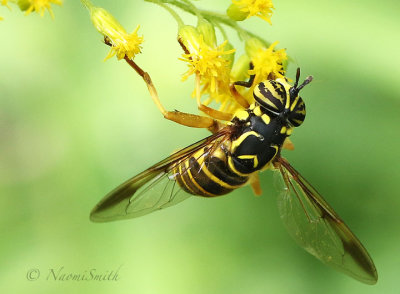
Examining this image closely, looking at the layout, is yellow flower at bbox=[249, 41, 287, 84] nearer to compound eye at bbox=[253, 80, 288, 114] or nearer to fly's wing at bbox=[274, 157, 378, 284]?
compound eye at bbox=[253, 80, 288, 114]

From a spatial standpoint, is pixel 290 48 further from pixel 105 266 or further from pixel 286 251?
pixel 105 266

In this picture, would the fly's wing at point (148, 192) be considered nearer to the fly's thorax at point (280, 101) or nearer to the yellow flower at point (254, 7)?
the fly's thorax at point (280, 101)

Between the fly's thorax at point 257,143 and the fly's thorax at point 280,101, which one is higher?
the fly's thorax at point 280,101

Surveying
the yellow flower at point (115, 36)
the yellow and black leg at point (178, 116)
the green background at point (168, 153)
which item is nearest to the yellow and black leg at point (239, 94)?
the yellow and black leg at point (178, 116)

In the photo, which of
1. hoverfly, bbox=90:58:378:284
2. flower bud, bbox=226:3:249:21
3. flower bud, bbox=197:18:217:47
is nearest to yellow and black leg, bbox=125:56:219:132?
hoverfly, bbox=90:58:378:284

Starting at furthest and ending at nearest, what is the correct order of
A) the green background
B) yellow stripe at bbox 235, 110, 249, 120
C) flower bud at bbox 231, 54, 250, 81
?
the green background → flower bud at bbox 231, 54, 250, 81 → yellow stripe at bbox 235, 110, 249, 120

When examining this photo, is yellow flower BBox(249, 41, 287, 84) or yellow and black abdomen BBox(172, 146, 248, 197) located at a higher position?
yellow flower BBox(249, 41, 287, 84)

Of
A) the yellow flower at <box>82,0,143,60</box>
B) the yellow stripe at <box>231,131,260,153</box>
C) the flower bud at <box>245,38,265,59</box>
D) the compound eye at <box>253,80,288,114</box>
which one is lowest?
the yellow stripe at <box>231,131,260,153</box>
